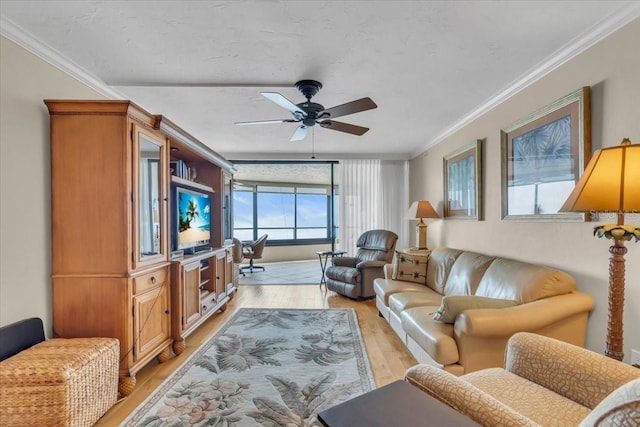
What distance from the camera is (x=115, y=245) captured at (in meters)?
2.29

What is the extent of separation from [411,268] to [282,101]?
8.24ft

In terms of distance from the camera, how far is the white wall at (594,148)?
188 cm

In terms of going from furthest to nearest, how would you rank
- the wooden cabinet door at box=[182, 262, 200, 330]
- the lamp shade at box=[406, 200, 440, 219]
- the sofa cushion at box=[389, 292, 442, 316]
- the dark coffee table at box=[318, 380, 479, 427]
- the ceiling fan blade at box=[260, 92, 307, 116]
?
1. the lamp shade at box=[406, 200, 440, 219]
2. the wooden cabinet door at box=[182, 262, 200, 330]
3. the sofa cushion at box=[389, 292, 442, 316]
4. the ceiling fan blade at box=[260, 92, 307, 116]
5. the dark coffee table at box=[318, 380, 479, 427]

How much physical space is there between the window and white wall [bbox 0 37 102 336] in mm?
6762

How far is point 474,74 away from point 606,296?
1885 mm

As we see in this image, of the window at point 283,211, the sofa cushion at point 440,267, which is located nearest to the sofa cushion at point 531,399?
the sofa cushion at point 440,267

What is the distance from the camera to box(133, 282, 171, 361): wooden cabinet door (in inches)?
94.3

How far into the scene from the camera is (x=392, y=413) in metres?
0.92

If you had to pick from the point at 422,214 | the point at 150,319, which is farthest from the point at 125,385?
the point at 422,214

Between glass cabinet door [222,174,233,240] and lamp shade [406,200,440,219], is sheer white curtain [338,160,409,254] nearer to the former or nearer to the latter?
lamp shade [406,200,440,219]

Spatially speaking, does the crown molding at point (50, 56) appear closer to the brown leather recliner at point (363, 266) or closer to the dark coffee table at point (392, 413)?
the dark coffee table at point (392, 413)

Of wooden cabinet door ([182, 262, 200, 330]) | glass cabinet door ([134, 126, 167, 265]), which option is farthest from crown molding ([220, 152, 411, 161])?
glass cabinet door ([134, 126, 167, 265])

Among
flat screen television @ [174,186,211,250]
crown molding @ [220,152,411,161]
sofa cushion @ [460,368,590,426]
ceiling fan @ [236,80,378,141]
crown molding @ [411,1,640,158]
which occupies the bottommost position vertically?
sofa cushion @ [460,368,590,426]

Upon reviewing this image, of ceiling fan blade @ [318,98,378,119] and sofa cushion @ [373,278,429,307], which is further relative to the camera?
sofa cushion @ [373,278,429,307]
